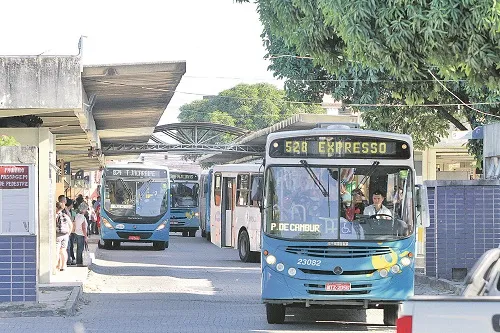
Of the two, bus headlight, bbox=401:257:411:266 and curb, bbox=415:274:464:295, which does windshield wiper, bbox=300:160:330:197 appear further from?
curb, bbox=415:274:464:295

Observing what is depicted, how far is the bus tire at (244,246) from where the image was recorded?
106 ft

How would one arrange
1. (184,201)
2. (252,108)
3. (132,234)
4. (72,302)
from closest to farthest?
(72,302), (132,234), (184,201), (252,108)

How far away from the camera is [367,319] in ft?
59.4

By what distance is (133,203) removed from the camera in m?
39.2

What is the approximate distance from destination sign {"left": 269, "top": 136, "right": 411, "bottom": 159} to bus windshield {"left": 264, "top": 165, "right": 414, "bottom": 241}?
0.59 ft

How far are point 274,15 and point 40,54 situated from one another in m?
4.93

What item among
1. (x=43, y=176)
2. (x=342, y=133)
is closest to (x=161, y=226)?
(x=43, y=176)

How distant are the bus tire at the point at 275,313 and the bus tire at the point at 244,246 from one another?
15.4 metres

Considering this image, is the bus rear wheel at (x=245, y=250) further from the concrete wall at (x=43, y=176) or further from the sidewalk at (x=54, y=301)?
the concrete wall at (x=43, y=176)

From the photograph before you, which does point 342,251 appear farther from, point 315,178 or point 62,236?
point 62,236

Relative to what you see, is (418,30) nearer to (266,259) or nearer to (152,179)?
(266,259)

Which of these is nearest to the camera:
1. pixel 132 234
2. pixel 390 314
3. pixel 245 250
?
pixel 390 314

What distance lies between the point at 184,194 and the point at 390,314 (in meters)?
37.1

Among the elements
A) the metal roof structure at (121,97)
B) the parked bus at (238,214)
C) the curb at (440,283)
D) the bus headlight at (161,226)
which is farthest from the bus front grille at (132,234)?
the curb at (440,283)
